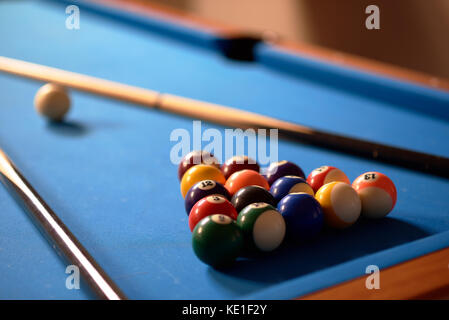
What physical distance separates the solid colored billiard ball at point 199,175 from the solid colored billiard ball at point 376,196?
40 cm

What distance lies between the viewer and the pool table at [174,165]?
1.31 metres

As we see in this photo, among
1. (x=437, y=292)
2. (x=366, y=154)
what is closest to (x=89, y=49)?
(x=366, y=154)

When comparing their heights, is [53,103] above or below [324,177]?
above

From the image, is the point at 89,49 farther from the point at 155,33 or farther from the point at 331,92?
the point at 331,92

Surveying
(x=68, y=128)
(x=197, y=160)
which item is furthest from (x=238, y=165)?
(x=68, y=128)

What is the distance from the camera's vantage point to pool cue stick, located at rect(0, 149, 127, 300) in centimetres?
126

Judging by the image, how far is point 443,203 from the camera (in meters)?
1.71

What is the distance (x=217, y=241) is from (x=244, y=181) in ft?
1.14

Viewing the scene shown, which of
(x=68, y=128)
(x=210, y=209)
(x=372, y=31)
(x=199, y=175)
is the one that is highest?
(x=372, y=31)

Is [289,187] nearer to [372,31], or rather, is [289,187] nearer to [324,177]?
[324,177]

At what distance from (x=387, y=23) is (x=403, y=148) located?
2.01 meters

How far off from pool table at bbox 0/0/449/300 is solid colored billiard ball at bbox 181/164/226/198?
7cm

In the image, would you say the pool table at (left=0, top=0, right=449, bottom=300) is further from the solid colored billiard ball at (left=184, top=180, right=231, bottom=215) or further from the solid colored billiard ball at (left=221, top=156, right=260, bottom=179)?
the solid colored billiard ball at (left=221, top=156, right=260, bottom=179)

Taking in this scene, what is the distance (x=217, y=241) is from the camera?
1369 mm
